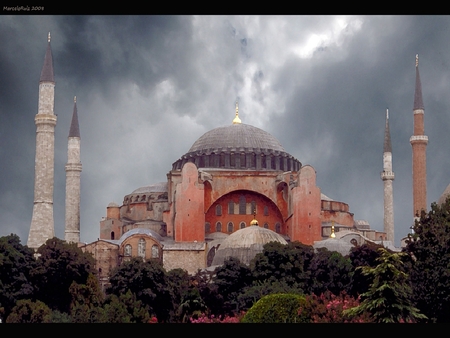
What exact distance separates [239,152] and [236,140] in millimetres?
1112

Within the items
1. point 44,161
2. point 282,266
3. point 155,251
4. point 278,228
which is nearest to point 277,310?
point 282,266

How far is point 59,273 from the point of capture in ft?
102

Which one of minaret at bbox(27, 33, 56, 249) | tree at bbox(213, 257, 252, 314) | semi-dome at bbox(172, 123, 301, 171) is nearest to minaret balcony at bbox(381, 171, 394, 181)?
semi-dome at bbox(172, 123, 301, 171)

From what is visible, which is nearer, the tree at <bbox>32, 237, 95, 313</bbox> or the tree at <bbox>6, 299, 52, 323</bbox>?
the tree at <bbox>6, 299, 52, 323</bbox>

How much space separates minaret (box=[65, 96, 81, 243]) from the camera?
42934 mm

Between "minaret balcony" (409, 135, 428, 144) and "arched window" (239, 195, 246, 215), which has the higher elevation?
"minaret balcony" (409, 135, 428, 144)

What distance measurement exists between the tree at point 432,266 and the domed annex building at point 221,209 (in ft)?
41.7

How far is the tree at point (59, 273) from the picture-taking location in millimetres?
30750

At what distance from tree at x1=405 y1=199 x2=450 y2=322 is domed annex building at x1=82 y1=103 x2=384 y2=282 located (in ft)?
41.7

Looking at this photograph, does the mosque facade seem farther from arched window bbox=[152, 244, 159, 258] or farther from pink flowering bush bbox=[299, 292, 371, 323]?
pink flowering bush bbox=[299, 292, 371, 323]

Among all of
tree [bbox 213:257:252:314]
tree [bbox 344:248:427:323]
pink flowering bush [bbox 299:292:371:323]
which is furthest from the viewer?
tree [bbox 213:257:252:314]

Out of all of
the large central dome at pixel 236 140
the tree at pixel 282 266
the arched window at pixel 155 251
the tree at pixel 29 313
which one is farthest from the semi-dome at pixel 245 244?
the tree at pixel 29 313

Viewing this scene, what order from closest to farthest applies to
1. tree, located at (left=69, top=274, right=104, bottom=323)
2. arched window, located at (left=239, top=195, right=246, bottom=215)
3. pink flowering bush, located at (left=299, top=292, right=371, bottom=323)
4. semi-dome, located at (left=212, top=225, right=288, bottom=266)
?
pink flowering bush, located at (left=299, top=292, right=371, bottom=323), tree, located at (left=69, top=274, right=104, bottom=323), semi-dome, located at (left=212, top=225, right=288, bottom=266), arched window, located at (left=239, top=195, right=246, bottom=215)
